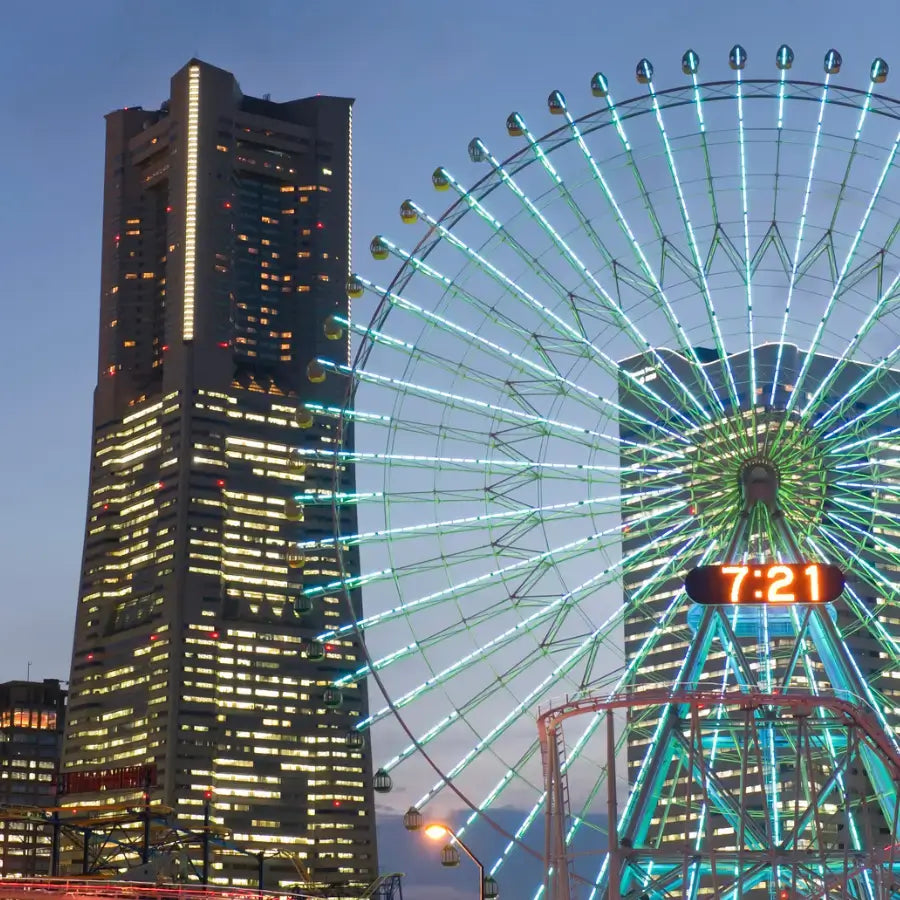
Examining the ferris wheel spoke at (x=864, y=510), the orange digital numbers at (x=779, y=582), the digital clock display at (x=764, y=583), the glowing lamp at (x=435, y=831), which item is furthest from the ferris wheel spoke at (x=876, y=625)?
the glowing lamp at (x=435, y=831)

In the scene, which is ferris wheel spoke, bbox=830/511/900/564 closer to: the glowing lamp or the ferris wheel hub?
the ferris wheel hub

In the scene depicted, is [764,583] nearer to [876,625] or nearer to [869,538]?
[876,625]

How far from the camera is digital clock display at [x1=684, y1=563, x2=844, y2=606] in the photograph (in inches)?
1982

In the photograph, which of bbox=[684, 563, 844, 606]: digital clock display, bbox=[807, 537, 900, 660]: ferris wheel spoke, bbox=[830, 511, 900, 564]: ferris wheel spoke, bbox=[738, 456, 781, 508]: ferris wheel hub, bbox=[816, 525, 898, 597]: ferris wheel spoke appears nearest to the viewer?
bbox=[807, 537, 900, 660]: ferris wheel spoke

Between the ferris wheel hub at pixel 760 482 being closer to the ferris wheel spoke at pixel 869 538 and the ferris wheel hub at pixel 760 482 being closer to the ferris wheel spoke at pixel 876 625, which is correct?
the ferris wheel spoke at pixel 869 538

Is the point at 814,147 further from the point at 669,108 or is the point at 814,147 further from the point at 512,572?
the point at 512,572

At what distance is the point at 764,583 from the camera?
5066 cm

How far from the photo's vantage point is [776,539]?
5253cm

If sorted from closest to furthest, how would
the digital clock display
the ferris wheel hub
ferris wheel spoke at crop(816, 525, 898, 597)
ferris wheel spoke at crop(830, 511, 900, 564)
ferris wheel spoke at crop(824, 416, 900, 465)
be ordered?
the digital clock display < ferris wheel spoke at crop(830, 511, 900, 564) < ferris wheel spoke at crop(816, 525, 898, 597) < ferris wheel spoke at crop(824, 416, 900, 465) < the ferris wheel hub

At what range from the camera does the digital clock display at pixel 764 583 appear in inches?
1982

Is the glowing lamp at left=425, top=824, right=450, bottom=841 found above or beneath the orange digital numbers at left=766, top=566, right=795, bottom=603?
beneath

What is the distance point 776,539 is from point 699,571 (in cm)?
304

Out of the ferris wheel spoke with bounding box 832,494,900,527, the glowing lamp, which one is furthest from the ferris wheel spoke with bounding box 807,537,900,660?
the glowing lamp

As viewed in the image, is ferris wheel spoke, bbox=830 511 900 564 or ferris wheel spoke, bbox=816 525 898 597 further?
ferris wheel spoke, bbox=816 525 898 597
